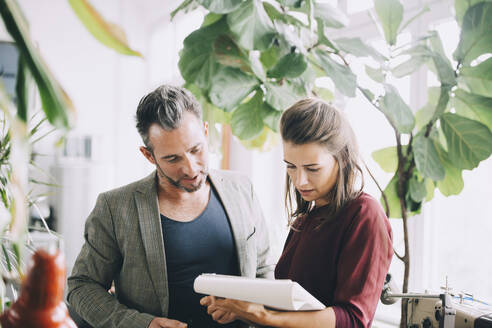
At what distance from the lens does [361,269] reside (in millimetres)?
1093

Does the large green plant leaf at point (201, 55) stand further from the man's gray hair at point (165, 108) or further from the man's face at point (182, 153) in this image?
the man's face at point (182, 153)

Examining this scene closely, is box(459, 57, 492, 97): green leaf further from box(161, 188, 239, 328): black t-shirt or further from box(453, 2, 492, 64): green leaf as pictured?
box(161, 188, 239, 328): black t-shirt

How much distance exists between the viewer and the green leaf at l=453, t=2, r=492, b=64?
140cm

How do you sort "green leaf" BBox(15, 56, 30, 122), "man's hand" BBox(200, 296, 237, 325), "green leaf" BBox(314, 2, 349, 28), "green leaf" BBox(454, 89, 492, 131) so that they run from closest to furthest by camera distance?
"green leaf" BBox(15, 56, 30, 122), "man's hand" BBox(200, 296, 237, 325), "green leaf" BBox(454, 89, 492, 131), "green leaf" BBox(314, 2, 349, 28)

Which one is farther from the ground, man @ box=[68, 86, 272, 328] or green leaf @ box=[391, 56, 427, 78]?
green leaf @ box=[391, 56, 427, 78]

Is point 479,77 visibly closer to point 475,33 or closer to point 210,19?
point 475,33

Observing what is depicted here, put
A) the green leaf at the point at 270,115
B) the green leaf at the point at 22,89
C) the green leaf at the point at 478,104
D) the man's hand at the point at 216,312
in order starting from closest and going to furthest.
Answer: the green leaf at the point at 22,89, the man's hand at the point at 216,312, the green leaf at the point at 478,104, the green leaf at the point at 270,115

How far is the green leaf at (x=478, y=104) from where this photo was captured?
4.92 ft

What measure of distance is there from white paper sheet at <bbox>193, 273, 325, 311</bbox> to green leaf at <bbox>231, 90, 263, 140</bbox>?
2.46 ft

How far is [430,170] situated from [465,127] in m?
0.18

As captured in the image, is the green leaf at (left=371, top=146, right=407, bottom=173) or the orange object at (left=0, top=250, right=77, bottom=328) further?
the green leaf at (left=371, top=146, right=407, bottom=173)

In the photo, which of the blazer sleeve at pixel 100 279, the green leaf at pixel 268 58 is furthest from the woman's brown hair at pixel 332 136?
the blazer sleeve at pixel 100 279

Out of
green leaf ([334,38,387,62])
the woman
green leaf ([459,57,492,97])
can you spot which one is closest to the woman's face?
the woman

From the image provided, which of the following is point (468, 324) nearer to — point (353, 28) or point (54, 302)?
point (54, 302)
